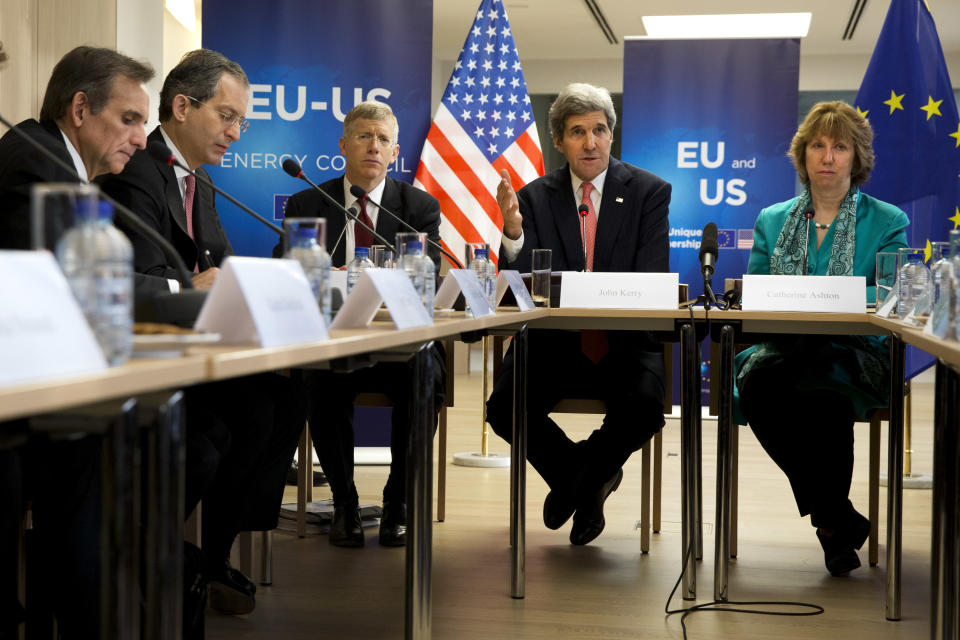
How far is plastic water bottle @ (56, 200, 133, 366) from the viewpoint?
0.91m

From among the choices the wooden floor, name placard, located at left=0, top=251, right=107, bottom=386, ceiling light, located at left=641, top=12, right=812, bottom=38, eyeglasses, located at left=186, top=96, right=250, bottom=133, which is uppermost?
ceiling light, located at left=641, top=12, right=812, bottom=38

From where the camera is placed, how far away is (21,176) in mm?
1786

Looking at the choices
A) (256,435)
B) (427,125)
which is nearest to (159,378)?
(256,435)

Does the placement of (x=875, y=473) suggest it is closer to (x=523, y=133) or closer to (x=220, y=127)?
(x=220, y=127)

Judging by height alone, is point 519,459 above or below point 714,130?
below

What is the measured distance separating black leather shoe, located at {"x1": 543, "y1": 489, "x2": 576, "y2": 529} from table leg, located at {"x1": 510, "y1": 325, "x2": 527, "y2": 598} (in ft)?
1.36

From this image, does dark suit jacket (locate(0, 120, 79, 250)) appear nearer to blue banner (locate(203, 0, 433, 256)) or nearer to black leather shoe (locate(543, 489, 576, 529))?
black leather shoe (locate(543, 489, 576, 529))

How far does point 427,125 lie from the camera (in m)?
4.30

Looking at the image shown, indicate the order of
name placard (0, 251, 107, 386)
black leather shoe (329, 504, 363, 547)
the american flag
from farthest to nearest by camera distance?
the american flag < black leather shoe (329, 504, 363, 547) < name placard (0, 251, 107, 386)

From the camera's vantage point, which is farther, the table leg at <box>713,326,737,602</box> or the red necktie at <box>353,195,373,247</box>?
the red necktie at <box>353,195,373,247</box>

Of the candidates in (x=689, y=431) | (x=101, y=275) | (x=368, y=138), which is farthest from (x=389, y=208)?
(x=101, y=275)

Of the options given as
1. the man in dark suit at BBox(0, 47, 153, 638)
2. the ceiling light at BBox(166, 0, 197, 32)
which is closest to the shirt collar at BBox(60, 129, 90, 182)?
the man in dark suit at BBox(0, 47, 153, 638)

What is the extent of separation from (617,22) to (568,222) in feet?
18.1

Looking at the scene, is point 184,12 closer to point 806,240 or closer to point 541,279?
point 541,279
